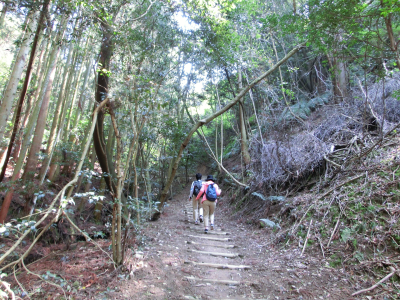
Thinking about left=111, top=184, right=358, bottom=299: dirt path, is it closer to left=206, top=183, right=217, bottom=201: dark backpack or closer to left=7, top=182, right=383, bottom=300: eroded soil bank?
left=7, top=182, right=383, bottom=300: eroded soil bank

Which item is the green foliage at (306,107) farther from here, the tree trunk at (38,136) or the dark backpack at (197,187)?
the tree trunk at (38,136)

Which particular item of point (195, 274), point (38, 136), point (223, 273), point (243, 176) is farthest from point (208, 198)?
point (38, 136)

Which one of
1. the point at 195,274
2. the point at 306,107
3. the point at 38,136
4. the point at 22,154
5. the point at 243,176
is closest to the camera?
the point at 195,274

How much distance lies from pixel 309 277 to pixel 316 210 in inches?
76.2

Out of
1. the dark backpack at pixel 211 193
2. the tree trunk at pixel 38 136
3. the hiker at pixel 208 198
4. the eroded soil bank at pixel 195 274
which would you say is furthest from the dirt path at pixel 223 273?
the tree trunk at pixel 38 136

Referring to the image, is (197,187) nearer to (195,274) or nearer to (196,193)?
(196,193)

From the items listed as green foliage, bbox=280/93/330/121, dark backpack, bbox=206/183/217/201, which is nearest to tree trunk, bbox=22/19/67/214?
dark backpack, bbox=206/183/217/201

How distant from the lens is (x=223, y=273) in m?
4.37

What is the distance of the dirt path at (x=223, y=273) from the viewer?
11.6 ft

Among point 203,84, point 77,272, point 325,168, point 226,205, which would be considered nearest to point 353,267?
point 325,168

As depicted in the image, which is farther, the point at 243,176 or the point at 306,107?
the point at 306,107

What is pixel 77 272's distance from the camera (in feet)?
13.2

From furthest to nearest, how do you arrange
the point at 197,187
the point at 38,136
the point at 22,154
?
the point at 38,136 < the point at 197,187 < the point at 22,154

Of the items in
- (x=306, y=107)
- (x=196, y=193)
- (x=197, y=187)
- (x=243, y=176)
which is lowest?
(x=196, y=193)
